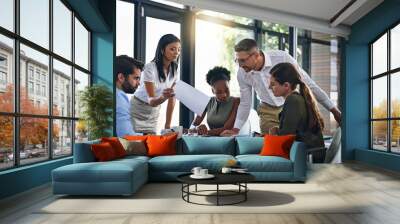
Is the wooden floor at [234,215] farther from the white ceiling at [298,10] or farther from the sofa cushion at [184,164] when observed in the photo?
the white ceiling at [298,10]

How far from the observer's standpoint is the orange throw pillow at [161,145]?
258 inches

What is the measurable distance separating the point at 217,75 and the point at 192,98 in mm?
818


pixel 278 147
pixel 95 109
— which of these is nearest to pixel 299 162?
pixel 278 147

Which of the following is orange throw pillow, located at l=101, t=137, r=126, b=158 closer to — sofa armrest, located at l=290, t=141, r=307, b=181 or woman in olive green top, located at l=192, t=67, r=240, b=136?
sofa armrest, located at l=290, t=141, r=307, b=181

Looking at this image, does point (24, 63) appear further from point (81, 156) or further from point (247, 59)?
point (247, 59)

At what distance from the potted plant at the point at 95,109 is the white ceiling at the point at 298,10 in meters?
2.52

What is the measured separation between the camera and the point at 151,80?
8.71 meters

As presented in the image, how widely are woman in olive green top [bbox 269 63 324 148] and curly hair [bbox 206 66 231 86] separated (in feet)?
3.42

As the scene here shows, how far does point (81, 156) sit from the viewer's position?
5449 mm

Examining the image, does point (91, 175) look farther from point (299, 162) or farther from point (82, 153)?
point (299, 162)

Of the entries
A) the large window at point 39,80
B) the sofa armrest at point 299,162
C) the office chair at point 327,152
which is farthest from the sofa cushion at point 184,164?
the office chair at point 327,152

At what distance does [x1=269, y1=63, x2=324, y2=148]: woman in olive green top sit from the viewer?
8.77m

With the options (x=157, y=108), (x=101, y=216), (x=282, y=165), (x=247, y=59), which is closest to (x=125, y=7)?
(x=157, y=108)

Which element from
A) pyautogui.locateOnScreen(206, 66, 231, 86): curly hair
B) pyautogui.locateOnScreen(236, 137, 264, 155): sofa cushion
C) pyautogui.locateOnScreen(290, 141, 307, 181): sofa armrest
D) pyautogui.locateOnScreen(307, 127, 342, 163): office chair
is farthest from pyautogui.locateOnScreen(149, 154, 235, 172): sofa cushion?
→ pyautogui.locateOnScreen(307, 127, 342, 163): office chair
